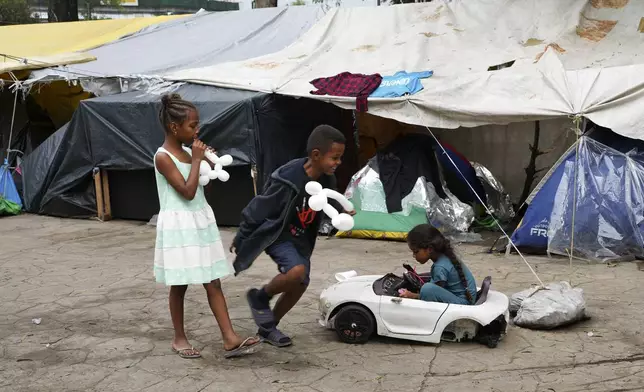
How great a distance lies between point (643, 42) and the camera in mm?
8539

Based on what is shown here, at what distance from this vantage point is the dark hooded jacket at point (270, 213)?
443 centimetres

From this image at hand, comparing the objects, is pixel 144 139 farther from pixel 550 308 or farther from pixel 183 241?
pixel 550 308

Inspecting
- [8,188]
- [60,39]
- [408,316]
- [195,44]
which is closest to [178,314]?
[408,316]

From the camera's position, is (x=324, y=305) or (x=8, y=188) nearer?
(x=324, y=305)

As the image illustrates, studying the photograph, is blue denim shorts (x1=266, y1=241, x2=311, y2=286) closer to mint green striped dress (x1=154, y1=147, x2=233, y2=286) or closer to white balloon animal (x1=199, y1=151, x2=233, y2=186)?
mint green striped dress (x1=154, y1=147, x2=233, y2=286)

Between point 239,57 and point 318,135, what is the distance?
6.69 meters

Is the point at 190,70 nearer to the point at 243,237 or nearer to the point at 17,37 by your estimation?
the point at 17,37

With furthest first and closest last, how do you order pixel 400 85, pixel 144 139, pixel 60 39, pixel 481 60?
pixel 60 39, pixel 144 139, pixel 481 60, pixel 400 85

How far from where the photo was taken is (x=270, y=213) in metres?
4.45

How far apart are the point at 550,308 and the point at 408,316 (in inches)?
41.4

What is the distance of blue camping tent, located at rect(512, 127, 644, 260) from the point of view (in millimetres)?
7230

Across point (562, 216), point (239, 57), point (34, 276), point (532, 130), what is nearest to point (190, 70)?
point (239, 57)

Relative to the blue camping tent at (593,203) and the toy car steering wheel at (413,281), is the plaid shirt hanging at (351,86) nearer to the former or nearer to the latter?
the blue camping tent at (593,203)

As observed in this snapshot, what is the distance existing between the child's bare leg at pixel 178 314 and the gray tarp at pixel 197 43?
633cm
